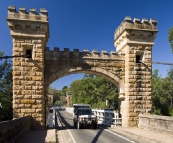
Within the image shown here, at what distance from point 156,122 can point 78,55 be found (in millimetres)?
6563

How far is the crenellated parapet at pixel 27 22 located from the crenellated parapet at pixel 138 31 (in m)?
5.43

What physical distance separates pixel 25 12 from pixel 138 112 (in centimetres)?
992

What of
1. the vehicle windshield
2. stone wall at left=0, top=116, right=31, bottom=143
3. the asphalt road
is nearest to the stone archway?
the asphalt road

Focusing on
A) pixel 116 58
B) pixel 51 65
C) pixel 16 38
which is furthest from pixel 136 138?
pixel 16 38

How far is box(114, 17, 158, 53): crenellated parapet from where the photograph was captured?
42.3 feet

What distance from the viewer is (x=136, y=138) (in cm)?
934

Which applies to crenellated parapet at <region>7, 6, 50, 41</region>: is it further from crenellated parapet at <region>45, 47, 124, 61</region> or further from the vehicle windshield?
the vehicle windshield

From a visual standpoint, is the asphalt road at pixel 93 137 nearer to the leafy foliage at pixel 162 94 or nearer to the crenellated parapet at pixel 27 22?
the crenellated parapet at pixel 27 22

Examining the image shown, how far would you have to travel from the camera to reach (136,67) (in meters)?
13.1

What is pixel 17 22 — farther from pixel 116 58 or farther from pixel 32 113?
pixel 116 58

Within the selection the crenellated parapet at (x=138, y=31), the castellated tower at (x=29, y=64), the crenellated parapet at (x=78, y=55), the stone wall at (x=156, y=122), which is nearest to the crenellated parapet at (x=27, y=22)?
the castellated tower at (x=29, y=64)

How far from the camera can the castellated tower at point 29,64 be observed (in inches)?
448

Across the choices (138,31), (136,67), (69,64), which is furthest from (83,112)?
(138,31)

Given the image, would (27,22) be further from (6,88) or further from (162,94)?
(162,94)
